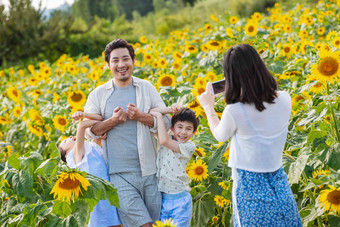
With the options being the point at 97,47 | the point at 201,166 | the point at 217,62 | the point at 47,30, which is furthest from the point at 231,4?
the point at 201,166

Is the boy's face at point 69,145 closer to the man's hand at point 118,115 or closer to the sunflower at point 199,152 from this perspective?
the man's hand at point 118,115

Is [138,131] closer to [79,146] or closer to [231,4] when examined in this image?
[79,146]

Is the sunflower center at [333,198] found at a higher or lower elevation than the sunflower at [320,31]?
lower

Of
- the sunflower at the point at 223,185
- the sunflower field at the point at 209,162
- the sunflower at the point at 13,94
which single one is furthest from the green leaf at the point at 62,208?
the sunflower at the point at 13,94

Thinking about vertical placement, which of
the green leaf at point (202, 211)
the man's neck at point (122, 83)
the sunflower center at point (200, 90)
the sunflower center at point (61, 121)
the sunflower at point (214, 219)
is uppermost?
the man's neck at point (122, 83)

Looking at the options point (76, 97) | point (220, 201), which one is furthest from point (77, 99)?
point (220, 201)

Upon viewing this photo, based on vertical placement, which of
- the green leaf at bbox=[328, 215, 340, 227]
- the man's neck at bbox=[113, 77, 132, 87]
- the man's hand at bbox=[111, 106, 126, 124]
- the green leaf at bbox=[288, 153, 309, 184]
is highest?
the man's neck at bbox=[113, 77, 132, 87]

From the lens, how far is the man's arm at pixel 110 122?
95.1 inches

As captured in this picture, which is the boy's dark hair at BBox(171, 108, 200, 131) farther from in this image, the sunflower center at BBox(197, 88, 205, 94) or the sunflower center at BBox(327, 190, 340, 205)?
the sunflower center at BBox(327, 190, 340, 205)

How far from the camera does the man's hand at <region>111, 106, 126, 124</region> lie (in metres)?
2.41

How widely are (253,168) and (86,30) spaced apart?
1374 cm

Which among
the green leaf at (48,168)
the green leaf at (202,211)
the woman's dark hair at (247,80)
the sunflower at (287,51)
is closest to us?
the woman's dark hair at (247,80)

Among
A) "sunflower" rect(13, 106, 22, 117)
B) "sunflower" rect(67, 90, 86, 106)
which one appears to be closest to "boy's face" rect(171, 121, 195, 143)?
"sunflower" rect(67, 90, 86, 106)

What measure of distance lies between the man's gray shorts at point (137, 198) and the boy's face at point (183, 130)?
270mm
